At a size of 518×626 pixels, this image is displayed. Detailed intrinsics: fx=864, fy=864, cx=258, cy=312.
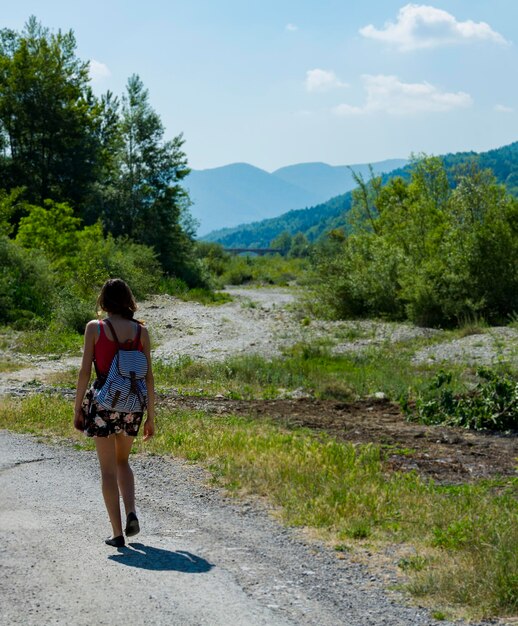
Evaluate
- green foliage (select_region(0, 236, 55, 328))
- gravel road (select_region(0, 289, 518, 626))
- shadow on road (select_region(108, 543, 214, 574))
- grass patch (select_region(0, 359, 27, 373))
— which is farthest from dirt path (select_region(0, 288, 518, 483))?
shadow on road (select_region(108, 543, 214, 574))

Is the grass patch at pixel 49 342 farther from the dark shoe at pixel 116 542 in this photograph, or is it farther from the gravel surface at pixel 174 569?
the dark shoe at pixel 116 542

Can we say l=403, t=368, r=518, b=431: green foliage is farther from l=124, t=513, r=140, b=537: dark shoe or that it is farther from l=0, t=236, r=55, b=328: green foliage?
l=0, t=236, r=55, b=328: green foliage

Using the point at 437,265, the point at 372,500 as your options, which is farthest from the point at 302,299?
the point at 372,500

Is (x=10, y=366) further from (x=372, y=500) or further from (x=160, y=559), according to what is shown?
(x=160, y=559)

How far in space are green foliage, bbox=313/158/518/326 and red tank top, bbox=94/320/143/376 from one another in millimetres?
24053

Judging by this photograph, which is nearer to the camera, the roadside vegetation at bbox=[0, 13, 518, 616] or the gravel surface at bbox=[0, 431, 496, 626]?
the gravel surface at bbox=[0, 431, 496, 626]

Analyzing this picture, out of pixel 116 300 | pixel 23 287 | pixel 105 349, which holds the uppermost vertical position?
pixel 23 287

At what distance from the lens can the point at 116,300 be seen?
6336 millimetres

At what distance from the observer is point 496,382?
12992 millimetres

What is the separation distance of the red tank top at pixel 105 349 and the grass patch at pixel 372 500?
2.08 metres

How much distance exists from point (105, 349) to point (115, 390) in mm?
314

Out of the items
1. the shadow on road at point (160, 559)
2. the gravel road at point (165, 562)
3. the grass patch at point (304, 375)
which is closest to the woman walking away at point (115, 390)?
Result: the shadow on road at point (160, 559)

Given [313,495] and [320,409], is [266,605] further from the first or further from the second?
[320,409]

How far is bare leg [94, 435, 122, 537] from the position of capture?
247 inches
